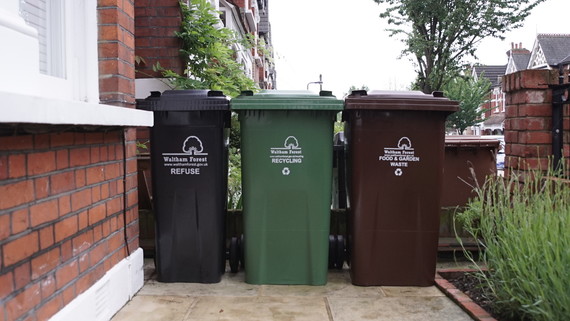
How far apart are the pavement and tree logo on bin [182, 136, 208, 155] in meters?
1.07

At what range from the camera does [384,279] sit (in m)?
4.09

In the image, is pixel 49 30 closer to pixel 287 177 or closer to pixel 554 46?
pixel 287 177

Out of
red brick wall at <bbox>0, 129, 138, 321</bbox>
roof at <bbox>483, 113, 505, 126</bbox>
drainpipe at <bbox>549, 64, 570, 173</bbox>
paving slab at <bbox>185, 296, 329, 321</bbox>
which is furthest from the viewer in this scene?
roof at <bbox>483, 113, 505, 126</bbox>

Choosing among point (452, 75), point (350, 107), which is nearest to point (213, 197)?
point (350, 107)

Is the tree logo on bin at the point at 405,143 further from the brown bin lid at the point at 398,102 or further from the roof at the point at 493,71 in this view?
the roof at the point at 493,71

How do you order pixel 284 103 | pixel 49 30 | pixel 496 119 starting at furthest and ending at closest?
pixel 496 119 → pixel 284 103 → pixel 49 30

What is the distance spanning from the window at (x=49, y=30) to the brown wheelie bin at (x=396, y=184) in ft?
6.78

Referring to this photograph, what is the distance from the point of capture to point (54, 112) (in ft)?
7.31

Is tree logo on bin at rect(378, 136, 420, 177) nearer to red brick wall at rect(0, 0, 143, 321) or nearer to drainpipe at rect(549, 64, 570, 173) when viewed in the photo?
drainpipe at rect(549, 64, 570, 173)

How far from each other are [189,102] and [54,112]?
1795 mm

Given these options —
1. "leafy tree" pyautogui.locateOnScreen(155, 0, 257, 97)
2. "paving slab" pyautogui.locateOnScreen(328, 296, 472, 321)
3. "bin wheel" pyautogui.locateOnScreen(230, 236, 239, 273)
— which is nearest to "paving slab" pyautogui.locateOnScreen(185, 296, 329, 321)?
"paving slab" pyautogui.locateOnScreen(328, 296, 472, 321)

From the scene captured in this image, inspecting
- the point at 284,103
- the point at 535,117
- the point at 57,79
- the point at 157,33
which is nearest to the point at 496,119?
the point at 157,33

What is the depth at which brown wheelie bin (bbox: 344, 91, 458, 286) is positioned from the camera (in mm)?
3994

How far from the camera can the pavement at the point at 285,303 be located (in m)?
3.44
